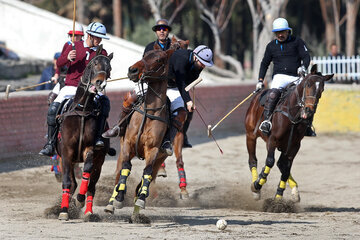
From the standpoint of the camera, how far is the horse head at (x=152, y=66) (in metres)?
10.9

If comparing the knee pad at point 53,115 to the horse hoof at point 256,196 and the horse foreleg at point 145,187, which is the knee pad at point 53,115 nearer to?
the horse foreleg at point 145,187

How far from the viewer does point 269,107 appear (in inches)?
553

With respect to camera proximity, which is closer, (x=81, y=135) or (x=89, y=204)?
(x=81, y=135)

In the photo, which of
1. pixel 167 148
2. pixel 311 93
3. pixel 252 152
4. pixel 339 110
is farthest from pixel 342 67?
pixel 167 148

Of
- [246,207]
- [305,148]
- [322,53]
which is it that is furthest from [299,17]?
[246,207]

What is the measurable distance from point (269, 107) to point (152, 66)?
11.8 ft

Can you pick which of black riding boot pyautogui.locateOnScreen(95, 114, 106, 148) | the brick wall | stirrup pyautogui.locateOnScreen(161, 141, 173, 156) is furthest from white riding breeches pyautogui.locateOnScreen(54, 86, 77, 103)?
the brick wall

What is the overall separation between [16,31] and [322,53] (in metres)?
23.4

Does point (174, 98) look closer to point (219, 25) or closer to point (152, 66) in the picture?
point (152, 66)

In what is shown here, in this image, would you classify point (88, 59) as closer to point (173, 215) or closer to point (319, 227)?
point (173, 215)

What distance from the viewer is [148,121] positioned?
36.9 feet

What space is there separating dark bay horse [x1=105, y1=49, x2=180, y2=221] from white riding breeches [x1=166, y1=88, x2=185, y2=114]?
50cm

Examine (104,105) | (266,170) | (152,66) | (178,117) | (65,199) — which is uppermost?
(152,66)

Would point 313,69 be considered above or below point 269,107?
above
